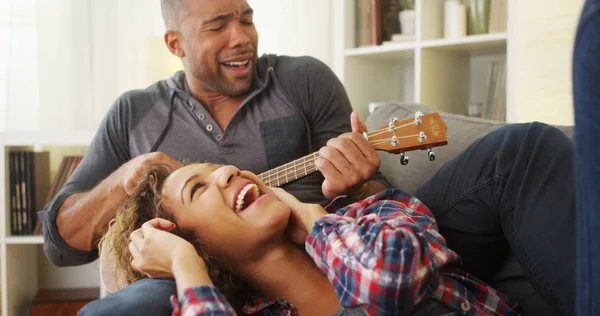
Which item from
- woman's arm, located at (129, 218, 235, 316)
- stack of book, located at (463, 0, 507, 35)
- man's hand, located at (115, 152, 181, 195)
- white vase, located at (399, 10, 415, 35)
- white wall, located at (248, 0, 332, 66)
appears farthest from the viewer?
white wall, located at (248, 0, 332, 66)

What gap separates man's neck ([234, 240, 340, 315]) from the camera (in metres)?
1.12

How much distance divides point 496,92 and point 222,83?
1231mm

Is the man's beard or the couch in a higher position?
the man's beard

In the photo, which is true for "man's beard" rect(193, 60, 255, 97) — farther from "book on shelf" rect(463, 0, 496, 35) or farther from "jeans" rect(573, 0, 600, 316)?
"jeans" rect(573, 0, 600, 316)

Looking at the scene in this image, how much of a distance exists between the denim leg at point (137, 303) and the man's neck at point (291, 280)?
0.21 metres

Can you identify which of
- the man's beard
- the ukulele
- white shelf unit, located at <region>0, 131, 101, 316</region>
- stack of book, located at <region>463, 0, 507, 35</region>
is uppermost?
stack of book, located at <region>463, 0, 507, 35</region>

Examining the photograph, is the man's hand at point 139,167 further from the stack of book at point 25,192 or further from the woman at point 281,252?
the stack of book at point 25,192

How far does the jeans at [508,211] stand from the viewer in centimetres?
96

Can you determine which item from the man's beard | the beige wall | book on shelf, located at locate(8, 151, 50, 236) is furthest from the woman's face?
book on shelf, located at locate(8, 151, 50, 236)

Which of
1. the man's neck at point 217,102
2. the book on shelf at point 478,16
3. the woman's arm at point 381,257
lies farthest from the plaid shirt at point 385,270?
the book on shelf at point 478,16

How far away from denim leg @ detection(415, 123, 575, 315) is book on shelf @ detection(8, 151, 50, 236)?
162 centimetres

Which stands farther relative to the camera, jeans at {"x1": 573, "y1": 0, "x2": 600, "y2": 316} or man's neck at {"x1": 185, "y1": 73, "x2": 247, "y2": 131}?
man's neck at {"x1": 185, "y1": 73, "x2": 247, "y2": 131}

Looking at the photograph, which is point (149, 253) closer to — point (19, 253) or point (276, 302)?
point (276, 302)

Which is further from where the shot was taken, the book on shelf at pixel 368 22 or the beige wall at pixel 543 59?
the book on shelf at pixel 368 22
